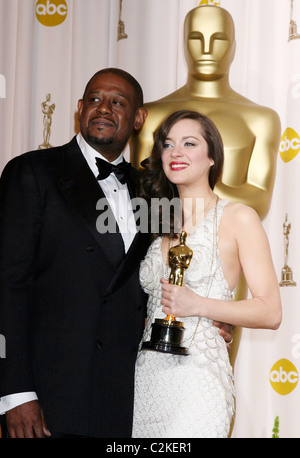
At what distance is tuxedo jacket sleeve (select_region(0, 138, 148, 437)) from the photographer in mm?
1696

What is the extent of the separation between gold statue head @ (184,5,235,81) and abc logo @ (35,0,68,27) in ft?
2.41

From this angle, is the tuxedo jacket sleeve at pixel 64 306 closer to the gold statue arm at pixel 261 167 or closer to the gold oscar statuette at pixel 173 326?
the gold oscar statuette at pixel 173 326

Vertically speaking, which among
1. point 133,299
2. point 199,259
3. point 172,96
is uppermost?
point 172,96

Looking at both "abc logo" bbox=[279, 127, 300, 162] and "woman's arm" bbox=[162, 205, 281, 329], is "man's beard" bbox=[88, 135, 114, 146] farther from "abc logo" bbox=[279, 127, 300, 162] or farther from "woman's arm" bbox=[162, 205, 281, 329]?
"abc logo" bbox=[279, 127, 300, 162]

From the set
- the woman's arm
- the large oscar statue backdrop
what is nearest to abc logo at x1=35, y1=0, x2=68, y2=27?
the large oscar statue backdrop

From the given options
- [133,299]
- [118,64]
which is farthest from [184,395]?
[118,64]

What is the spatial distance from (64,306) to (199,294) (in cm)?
37

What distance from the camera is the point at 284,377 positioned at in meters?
2.68

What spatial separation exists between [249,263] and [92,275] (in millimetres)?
425

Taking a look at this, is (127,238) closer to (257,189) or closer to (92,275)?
(92,275)

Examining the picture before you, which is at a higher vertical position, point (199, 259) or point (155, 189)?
point (155, 189)

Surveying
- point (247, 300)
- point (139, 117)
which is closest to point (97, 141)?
point (139, 117)

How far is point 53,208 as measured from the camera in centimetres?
177

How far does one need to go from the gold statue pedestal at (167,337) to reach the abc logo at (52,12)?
184 cm
